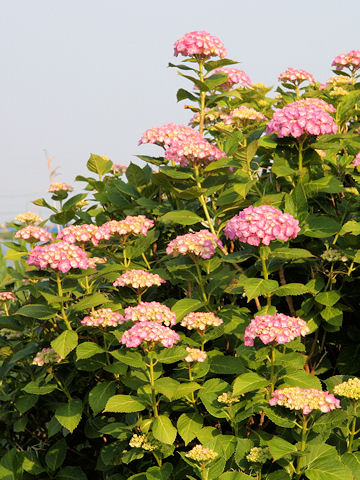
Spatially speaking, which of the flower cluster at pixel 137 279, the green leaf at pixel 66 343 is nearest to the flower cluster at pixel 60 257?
the flower cluster at pixel 137 279

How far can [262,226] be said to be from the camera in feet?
9.75

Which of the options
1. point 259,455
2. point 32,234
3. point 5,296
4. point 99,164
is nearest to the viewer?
point 259,455

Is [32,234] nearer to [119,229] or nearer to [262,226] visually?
[119,229]

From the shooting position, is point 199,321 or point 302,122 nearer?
point 199,321

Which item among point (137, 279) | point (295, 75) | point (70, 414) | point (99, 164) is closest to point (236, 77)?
point (295, 75)

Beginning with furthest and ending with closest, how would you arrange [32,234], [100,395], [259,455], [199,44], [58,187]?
[58,187], [199,44], [32,234], [100,395], [259,455]

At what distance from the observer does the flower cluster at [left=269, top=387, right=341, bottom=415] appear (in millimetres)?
2682

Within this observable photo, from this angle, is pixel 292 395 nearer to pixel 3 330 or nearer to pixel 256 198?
pixel 256 198

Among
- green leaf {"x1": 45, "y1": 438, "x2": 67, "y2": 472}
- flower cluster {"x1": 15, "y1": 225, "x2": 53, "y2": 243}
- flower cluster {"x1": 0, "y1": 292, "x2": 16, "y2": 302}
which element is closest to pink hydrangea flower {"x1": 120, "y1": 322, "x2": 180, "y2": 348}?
flower cluster {"x1": 15, "y1": 225, "x2": 53, "y2": 243}

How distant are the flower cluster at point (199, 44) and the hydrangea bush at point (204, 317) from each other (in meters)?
0.01

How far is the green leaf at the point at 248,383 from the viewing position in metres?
2.98

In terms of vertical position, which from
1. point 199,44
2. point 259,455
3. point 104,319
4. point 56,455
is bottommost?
point 56,455

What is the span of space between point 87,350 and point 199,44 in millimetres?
2107

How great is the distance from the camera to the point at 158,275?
11.6ft
